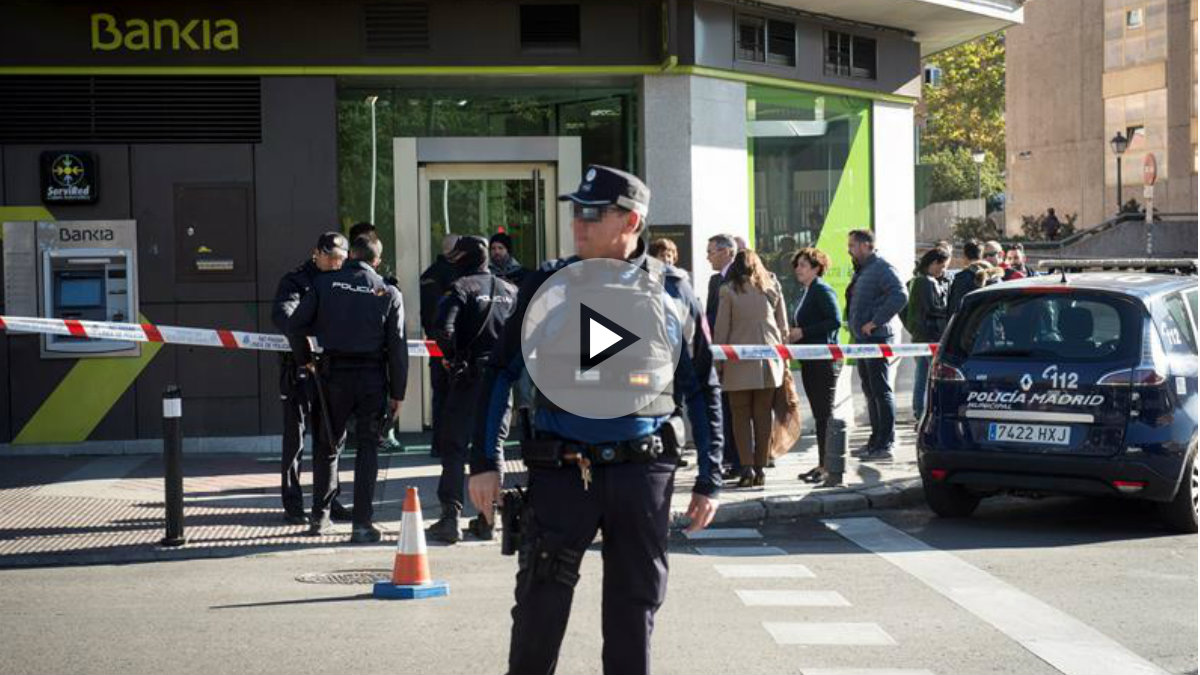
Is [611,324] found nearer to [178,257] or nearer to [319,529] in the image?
[319,529]

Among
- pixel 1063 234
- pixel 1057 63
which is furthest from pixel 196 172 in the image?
pixel 1057 63

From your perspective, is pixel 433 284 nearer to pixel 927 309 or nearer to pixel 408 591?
pixel 927 309

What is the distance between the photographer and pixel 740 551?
9.75m

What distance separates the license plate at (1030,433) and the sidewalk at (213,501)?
4.65 feet

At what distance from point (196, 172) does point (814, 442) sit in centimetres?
616

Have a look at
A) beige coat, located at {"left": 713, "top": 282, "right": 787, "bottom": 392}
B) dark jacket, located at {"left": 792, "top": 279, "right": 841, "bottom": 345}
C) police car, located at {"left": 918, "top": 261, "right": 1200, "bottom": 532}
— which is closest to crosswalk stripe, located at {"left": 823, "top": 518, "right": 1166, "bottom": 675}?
police car, located at {"left": 918, "top": 261, "right": 1200, "bottom": 532}

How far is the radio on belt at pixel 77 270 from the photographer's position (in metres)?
14.0

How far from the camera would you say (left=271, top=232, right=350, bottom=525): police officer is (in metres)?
10.5

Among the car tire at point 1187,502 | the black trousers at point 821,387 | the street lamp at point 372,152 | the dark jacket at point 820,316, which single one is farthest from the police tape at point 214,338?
the car tire at point 1187,502

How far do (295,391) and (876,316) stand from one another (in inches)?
206

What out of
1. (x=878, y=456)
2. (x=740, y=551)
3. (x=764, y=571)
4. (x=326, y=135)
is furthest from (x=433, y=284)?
(x=764, y=571)

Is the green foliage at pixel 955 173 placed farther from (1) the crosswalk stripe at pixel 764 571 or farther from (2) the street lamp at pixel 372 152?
(1) the crosswalk stripe at pixel 764 571

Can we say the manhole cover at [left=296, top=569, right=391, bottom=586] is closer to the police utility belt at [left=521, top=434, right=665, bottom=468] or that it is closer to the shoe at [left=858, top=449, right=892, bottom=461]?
the police utility belt at [left=521, top=434, right=665, bottom=468]

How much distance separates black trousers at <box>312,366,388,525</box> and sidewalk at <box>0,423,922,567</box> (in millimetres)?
369
